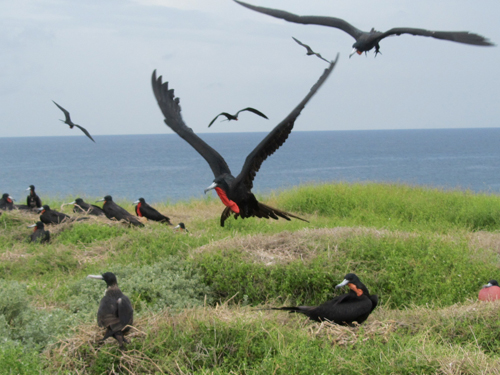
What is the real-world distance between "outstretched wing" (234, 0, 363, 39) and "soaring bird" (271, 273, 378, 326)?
205 cm

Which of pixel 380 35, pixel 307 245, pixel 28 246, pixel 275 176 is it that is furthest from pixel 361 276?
pixel 275 176

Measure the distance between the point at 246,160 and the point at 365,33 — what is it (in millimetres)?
1403

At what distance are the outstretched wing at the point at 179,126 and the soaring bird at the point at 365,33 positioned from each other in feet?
4.11

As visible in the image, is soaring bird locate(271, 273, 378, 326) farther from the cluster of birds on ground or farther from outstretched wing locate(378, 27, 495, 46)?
outstretched wing locate(378, 27, 495, 46)

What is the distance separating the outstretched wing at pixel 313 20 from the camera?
4398mm

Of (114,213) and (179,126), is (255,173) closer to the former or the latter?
(179,126)

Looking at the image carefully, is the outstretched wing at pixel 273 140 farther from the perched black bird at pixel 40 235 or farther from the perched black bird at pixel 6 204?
the perched black bird at pixel 6 204

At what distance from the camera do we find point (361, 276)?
17.5ft

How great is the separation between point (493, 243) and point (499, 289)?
2188mm

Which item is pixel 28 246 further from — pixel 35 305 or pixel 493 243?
pixel 493 243

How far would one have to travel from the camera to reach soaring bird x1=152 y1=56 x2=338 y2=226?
3885 millimetres

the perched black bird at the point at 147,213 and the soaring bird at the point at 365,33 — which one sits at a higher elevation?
the soaring bird at the point at 365,33

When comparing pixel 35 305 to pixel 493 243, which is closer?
pixel 35 305

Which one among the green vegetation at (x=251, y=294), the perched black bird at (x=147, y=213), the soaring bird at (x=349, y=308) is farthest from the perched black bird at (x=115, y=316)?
the perched black bird at (x=147, y=213)
